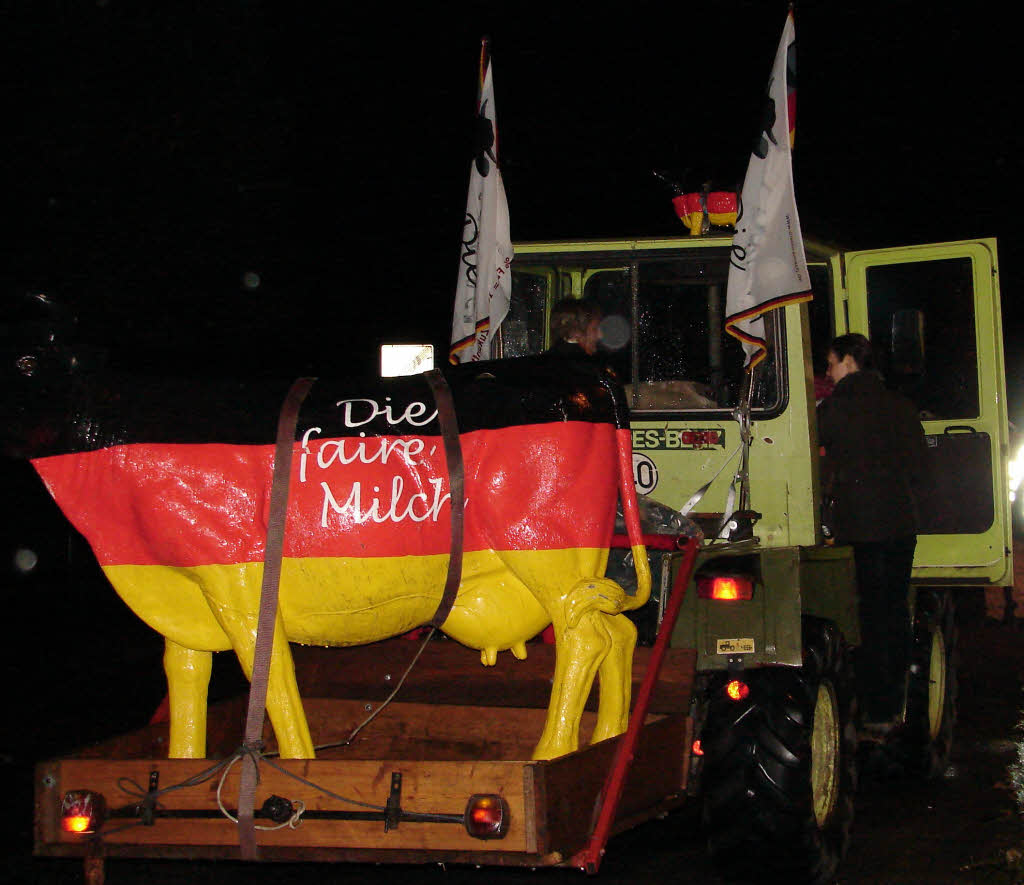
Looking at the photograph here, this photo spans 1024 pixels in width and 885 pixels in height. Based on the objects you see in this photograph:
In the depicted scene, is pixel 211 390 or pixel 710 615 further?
pixel 710 615

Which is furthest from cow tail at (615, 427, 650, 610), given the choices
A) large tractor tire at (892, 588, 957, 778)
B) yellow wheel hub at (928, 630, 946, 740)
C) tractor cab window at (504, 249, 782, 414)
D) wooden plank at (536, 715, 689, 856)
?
yellow wheel hub at (928, 630, 946, 740)

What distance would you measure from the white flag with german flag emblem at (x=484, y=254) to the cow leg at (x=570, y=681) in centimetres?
259

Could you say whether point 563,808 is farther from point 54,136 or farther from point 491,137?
point 54,136

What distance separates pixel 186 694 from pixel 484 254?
9.87ft

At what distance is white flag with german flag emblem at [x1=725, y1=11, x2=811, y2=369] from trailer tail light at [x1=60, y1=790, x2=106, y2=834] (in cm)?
343

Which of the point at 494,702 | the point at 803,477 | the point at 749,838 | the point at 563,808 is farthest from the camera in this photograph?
the point at 803,477

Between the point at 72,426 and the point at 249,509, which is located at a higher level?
the point at 72,426

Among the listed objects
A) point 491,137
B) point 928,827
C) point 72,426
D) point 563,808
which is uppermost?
point 491,137

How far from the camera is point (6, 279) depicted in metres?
13.0

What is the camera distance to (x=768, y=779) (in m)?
4.67

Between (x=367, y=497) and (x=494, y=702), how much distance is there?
156cm

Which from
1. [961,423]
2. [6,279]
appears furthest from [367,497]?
[6,279]

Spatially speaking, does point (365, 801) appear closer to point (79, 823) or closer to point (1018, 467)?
point (79, 823)

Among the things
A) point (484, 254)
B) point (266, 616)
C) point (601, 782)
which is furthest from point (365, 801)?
point (484, 254)
